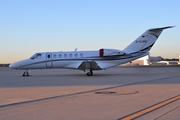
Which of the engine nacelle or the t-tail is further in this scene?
the t-tail

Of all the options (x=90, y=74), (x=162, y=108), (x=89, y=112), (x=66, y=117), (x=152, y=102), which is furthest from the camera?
(x=90, y=74)

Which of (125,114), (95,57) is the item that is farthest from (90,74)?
(125,114)

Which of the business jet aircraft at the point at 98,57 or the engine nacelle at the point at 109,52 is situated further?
the business jet aircraft at the point at 98,57

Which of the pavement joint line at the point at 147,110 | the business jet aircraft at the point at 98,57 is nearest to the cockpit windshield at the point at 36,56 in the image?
the business jet aircraft at the point at 98,57

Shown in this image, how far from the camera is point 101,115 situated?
7.38m

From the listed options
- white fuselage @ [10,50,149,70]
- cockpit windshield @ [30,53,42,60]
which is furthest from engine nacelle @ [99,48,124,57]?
cockpit windshield @ [30,53,42,60]

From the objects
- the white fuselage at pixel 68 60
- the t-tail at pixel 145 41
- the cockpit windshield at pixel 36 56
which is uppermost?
the t-tail at pixel 145 41

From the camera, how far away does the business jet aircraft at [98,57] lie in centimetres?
2850

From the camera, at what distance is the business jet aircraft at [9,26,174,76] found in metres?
28.5

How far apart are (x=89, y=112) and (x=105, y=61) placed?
2092 cm

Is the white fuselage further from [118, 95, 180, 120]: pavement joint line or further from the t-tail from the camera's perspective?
[118, 95, 180, 120]: pavement joint line

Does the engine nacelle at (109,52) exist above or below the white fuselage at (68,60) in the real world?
above

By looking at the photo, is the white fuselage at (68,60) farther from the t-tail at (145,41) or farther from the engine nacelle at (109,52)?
Answer: the t-tail at (145,41)

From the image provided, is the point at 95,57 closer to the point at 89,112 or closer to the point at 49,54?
the point at 49,54
